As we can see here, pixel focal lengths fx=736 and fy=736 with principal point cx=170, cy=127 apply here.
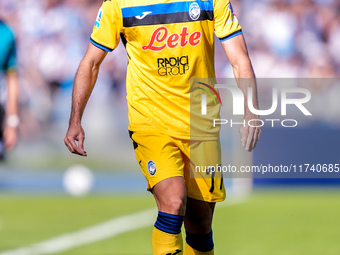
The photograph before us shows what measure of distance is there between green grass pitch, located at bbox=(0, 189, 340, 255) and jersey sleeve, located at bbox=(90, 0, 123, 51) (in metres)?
3.03

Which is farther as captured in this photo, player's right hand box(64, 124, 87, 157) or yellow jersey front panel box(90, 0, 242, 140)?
yellow jersey front panel box(90, 0, 242, 140)

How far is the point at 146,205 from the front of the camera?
450 inches

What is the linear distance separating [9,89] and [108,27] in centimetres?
286

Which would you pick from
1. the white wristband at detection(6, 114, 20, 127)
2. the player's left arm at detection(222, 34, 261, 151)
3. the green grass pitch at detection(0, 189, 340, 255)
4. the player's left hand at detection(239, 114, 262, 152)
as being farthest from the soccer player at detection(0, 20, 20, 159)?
the player's left hand at detection(239, 114, 262, 152)

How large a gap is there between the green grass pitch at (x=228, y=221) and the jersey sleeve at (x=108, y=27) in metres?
3.03

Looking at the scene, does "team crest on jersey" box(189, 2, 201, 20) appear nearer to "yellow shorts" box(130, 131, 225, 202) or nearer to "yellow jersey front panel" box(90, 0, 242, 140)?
"yellow jersey front panel" box(90, 0, 242, 140)

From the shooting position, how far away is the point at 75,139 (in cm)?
508

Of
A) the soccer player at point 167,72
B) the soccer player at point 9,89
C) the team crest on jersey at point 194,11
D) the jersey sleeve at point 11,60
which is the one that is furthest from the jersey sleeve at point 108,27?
the jersey sleeve at point 11,60

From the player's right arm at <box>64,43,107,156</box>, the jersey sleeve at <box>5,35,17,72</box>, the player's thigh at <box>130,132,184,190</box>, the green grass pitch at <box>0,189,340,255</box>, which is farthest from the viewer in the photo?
the green grass pitch at <box>0,189,340,255</box>

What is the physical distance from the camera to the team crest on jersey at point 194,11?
518cm

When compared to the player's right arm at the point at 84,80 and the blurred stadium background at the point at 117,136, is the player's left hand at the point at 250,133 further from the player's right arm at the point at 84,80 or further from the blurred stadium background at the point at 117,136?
the blurred stadium background at the point at 117,136

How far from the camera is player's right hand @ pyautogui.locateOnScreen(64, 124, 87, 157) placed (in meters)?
5.00

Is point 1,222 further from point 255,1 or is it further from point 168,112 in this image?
point 255,1

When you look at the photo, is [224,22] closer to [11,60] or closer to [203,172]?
[203,172]
